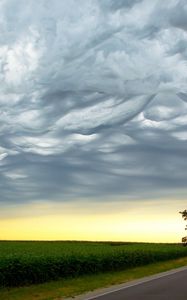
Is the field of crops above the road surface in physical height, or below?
above

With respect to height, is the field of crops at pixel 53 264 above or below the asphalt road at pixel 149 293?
above

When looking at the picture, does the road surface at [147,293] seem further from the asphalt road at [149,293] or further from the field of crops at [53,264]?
the field of crops at [53,264]

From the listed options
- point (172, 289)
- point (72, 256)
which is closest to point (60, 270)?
point (72, 256)

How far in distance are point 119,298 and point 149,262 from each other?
3138 cm

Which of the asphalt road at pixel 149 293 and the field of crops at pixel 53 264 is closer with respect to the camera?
the asphalt road at pixel 149 293

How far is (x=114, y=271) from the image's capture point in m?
39.8

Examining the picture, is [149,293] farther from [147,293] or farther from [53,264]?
[53,264]

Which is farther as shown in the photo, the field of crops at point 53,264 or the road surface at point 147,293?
the field of crops at point 53,264

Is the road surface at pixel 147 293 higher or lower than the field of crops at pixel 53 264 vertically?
lower

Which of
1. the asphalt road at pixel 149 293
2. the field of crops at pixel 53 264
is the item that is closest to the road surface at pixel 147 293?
the asphalt road at pixel 149 293

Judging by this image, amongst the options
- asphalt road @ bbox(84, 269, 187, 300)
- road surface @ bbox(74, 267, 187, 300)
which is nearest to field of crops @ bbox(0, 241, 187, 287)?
road surface @ bbox(74, 267, 187, 300)

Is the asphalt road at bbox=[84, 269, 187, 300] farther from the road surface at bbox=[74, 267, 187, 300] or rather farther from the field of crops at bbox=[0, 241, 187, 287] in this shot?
the field of crops at bbox=[0, 241, 187, 287]

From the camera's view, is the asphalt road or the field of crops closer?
the asphalt road

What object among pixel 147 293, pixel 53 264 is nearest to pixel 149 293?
pixel 147 293
